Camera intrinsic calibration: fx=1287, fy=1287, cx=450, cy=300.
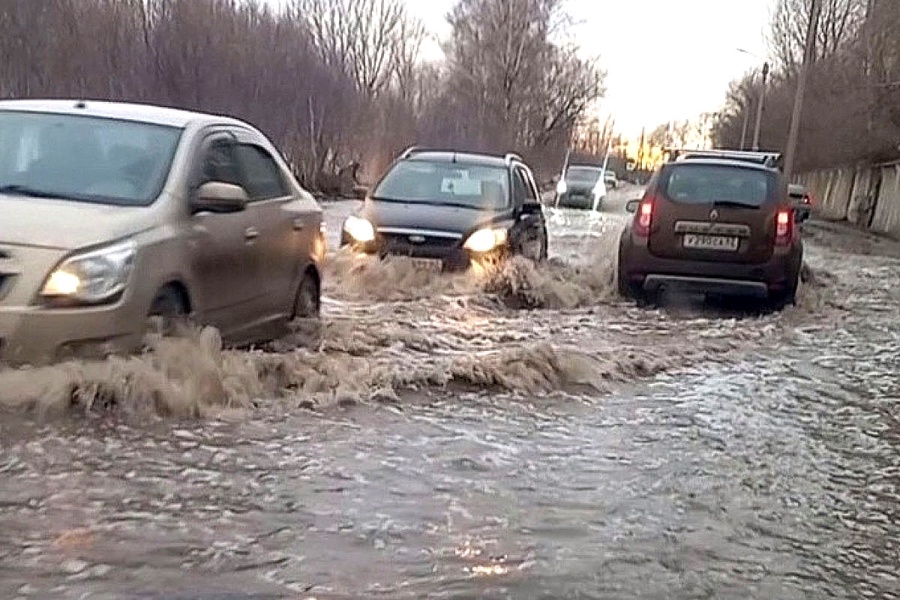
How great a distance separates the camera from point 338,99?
37719mm

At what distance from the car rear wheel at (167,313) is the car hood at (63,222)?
1.22ft

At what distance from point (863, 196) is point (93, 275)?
45652 millimetres

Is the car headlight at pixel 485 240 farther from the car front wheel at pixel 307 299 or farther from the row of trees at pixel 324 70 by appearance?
the row of trees at pixel 324 70

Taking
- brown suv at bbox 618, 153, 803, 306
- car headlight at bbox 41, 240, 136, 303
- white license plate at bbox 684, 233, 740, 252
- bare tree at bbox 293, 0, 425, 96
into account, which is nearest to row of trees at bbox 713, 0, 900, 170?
bare tree at bbox 293, 0, 425, 96

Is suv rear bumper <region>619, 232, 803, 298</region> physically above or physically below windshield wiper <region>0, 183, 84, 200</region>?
below

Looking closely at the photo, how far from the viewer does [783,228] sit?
12.0m

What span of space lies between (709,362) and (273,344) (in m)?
3.20

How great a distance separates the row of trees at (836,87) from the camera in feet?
123

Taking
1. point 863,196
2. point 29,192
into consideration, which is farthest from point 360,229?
point 863,196

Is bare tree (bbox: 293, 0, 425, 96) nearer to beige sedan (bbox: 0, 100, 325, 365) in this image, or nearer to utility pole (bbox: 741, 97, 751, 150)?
utility pole (bbox: 741, 97, 751, 150)

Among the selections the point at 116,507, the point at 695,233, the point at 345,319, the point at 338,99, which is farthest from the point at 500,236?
the point at 338,99

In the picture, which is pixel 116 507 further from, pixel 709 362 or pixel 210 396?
pixel 709 362

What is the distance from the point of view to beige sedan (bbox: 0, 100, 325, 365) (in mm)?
5883

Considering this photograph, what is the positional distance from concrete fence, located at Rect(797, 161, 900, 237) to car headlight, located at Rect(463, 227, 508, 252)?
99.2 feet
